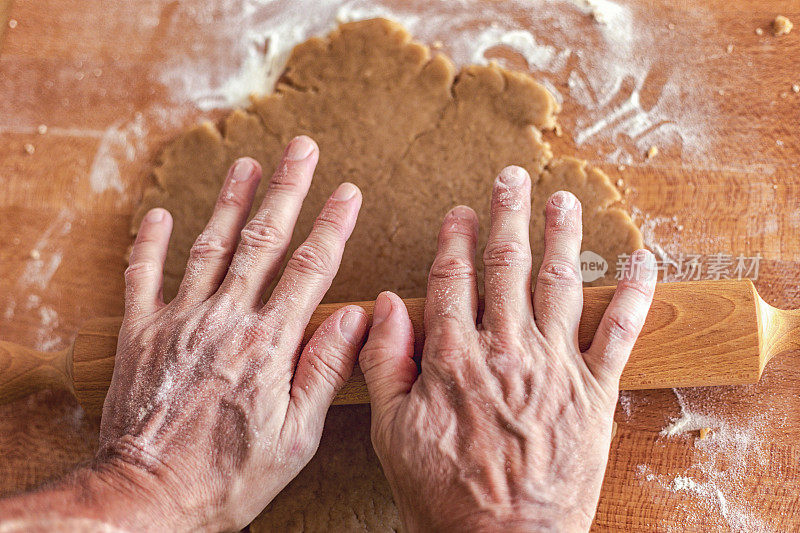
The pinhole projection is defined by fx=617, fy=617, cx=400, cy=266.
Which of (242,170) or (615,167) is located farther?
(615,167)

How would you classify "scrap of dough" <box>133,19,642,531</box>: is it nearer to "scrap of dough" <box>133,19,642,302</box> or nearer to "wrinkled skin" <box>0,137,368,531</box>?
"scrap of dough" <box>133,19,642,302</box>

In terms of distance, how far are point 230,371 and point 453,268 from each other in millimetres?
480

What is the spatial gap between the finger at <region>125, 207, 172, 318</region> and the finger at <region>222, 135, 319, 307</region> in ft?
0.67

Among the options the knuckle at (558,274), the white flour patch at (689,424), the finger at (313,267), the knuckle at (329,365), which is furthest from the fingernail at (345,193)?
the white flour patch at (689,424)

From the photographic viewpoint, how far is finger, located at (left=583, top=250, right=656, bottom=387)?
1165 mm

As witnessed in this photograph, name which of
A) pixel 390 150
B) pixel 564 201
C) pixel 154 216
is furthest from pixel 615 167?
pixel 154 216

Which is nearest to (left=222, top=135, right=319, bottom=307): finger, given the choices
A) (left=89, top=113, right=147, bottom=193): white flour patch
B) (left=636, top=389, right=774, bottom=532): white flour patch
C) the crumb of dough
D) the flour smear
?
the flour smear

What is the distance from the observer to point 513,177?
1.30 meters

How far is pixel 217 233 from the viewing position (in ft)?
4.50

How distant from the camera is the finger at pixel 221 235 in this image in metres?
1.33

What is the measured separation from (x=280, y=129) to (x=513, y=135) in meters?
0.59

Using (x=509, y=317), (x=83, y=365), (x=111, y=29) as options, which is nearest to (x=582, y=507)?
(x=509, y=317)

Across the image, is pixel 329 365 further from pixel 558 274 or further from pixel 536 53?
pixel 536 53

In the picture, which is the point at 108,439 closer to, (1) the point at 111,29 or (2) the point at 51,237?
(2) the point at 51,237
